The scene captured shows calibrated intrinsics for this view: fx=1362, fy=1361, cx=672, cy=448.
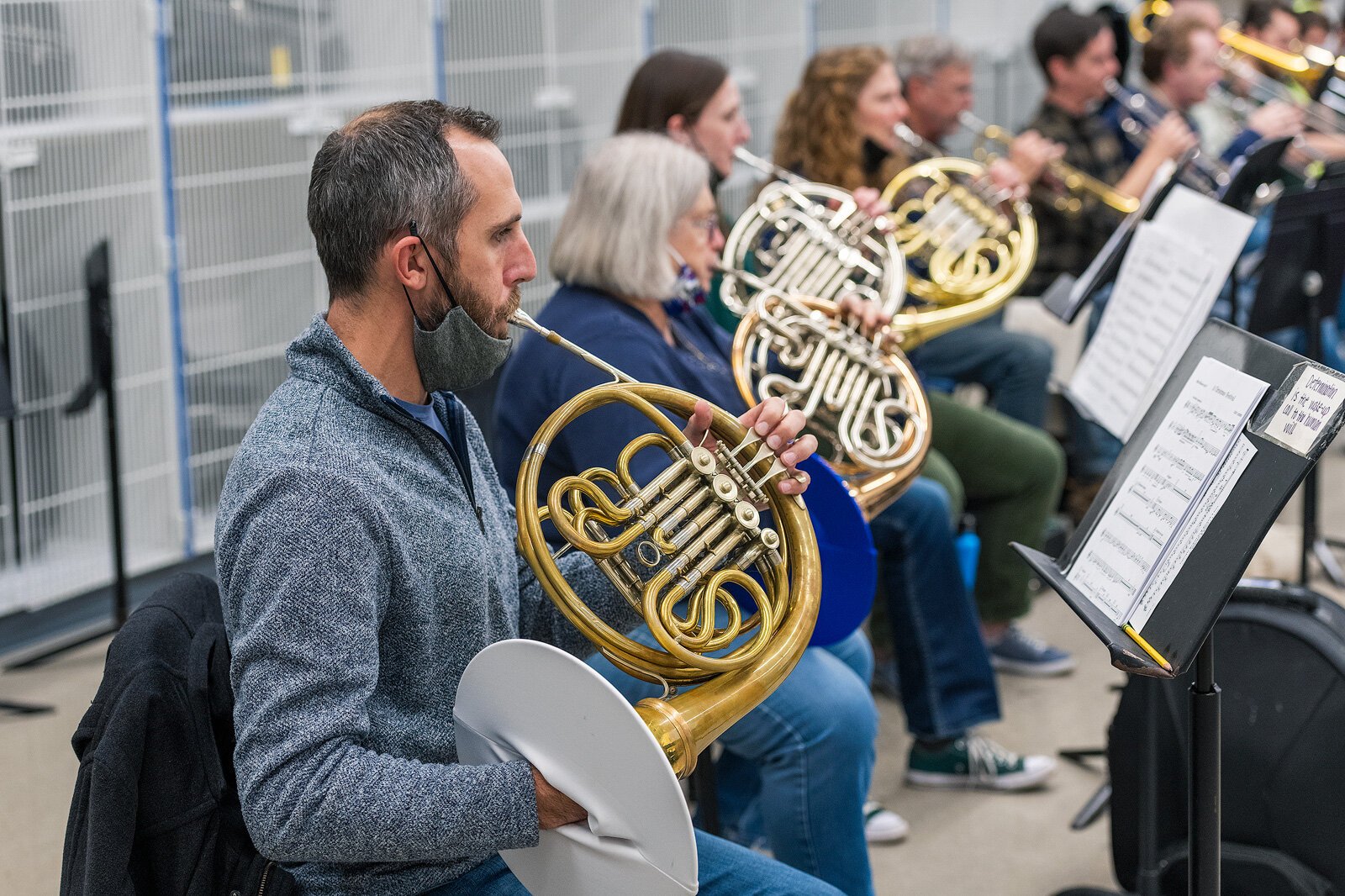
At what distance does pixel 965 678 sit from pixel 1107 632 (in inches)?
50.0

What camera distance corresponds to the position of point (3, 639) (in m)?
3.13

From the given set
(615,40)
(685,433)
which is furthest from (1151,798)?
(615,40)

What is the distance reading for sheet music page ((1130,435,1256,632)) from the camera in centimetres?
134

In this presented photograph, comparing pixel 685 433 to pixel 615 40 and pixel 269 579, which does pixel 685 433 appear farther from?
pixel 615 40

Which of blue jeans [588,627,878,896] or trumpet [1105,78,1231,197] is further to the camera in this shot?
trumpet [1105,78,1231,197]

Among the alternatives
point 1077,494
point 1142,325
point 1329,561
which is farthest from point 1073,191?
point 1142,325

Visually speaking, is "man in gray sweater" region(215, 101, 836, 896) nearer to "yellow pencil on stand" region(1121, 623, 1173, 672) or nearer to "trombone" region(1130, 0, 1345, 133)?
"yellow pencil on stand" region(1121, 623, 1173, 672)

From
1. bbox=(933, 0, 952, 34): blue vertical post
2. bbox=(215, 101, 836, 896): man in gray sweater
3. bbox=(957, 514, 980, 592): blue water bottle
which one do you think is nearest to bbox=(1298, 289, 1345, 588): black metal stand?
bbox=(957, 514, 980, 592): blue water bottle

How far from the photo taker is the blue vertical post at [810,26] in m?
4.50

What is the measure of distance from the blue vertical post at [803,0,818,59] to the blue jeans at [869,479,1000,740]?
7.72ft

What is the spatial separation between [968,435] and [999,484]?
0.43ft

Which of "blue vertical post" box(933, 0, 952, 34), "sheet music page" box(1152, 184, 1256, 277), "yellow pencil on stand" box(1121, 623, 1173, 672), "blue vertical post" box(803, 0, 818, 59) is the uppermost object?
"blue vertical post" box(933, 0, 952, 34)

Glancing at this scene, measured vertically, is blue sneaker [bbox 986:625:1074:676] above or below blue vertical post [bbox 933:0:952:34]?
below

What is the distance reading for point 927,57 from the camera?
3.63 metres
